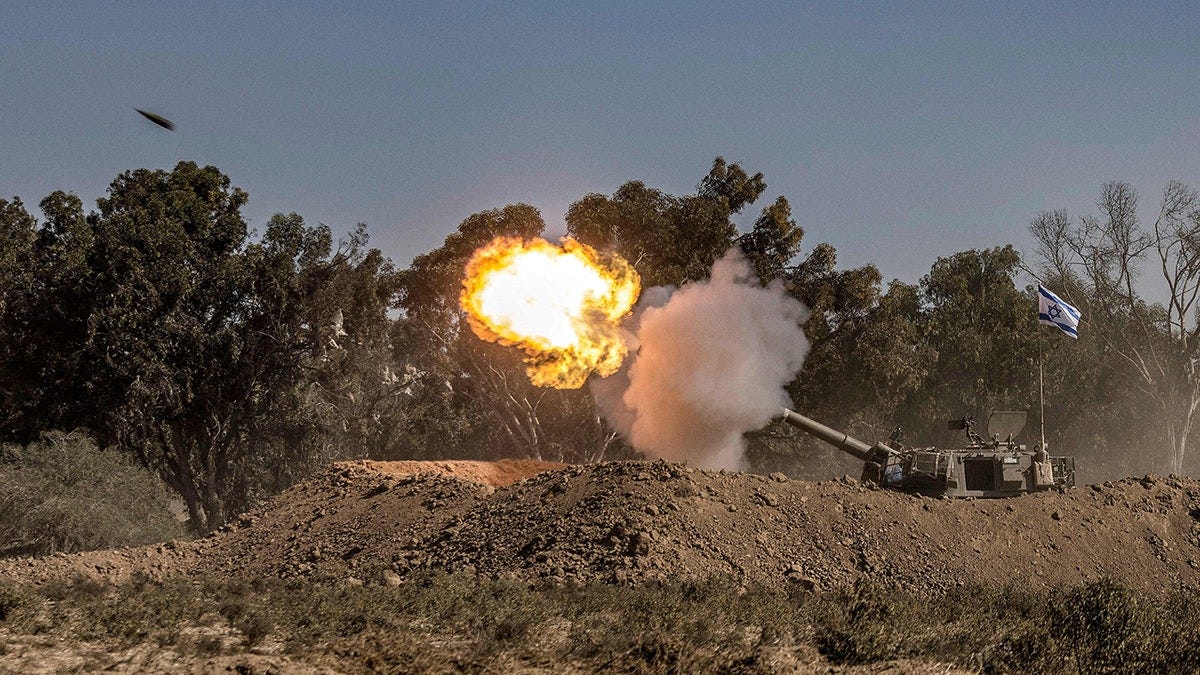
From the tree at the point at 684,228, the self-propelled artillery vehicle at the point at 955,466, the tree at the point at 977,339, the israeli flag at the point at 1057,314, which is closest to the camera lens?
the self-propelled artillery vehicle at the point at 955,466

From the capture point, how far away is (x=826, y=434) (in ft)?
95.6

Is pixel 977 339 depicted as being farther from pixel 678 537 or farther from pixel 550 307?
pixel 678 537

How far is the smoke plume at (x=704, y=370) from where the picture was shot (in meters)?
28.6

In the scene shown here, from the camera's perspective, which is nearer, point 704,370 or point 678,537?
point 678,537

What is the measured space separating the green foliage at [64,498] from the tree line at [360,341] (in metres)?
1.10

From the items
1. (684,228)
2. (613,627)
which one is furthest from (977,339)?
(613,627)

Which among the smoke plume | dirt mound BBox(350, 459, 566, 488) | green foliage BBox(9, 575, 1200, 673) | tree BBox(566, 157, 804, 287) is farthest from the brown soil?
tree BBox(566, 157, 804, 287)

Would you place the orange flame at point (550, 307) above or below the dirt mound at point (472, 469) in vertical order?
above

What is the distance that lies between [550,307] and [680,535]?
27.5 ft

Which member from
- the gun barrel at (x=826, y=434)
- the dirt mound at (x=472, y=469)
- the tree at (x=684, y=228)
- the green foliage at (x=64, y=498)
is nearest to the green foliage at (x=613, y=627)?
the gun barrel at (x=826, y=434)

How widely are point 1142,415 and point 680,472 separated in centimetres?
4829

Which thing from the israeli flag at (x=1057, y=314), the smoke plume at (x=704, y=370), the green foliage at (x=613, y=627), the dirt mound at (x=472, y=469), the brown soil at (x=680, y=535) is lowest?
the green foliage at (x=613, y=627)

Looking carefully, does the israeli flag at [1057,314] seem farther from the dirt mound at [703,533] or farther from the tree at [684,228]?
the tree at [684,228]

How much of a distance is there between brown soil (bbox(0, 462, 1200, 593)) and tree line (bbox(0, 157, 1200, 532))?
883cm
